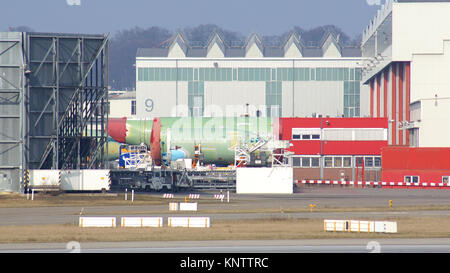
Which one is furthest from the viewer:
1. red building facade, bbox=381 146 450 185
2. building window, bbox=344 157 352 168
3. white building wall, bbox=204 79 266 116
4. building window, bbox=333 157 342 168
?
white building wall, bbox=204 79 266 116

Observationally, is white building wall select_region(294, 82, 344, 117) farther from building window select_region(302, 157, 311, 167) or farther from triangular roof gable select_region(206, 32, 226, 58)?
building window select_region(302, 157, 311, 167)

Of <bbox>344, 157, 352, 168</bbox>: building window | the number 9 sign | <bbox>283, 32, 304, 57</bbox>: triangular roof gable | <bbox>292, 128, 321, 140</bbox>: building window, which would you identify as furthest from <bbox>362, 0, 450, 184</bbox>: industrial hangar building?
the number 9 sign

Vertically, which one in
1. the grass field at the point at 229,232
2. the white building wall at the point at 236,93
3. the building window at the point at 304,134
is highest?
the white building wall at the point at 236,93

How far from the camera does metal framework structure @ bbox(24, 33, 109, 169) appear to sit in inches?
2781

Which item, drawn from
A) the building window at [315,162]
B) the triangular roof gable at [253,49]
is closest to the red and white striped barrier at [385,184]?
the building window at [315,162]

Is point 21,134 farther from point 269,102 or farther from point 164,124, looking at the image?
point 269,102

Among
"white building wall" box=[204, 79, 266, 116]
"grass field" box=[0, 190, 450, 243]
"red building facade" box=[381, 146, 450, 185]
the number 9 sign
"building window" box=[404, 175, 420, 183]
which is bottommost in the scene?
"grass field" box=[0, 190, 450, 243]

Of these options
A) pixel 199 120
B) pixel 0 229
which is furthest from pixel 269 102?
pixel 0 229

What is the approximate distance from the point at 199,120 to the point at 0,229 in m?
48.3

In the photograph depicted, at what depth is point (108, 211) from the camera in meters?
54.2

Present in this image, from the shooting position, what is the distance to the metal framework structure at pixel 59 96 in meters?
70.6

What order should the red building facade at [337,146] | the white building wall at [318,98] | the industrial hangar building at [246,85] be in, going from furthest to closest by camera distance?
the white building wall at [318,98] < the industrial hangar building at [246,85] < the red building facade at [337,146]

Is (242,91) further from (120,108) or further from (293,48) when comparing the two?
(120,108)

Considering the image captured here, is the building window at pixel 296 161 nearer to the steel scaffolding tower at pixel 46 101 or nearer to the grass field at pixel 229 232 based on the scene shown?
the steel scaffolding tower at pixel 46 101
